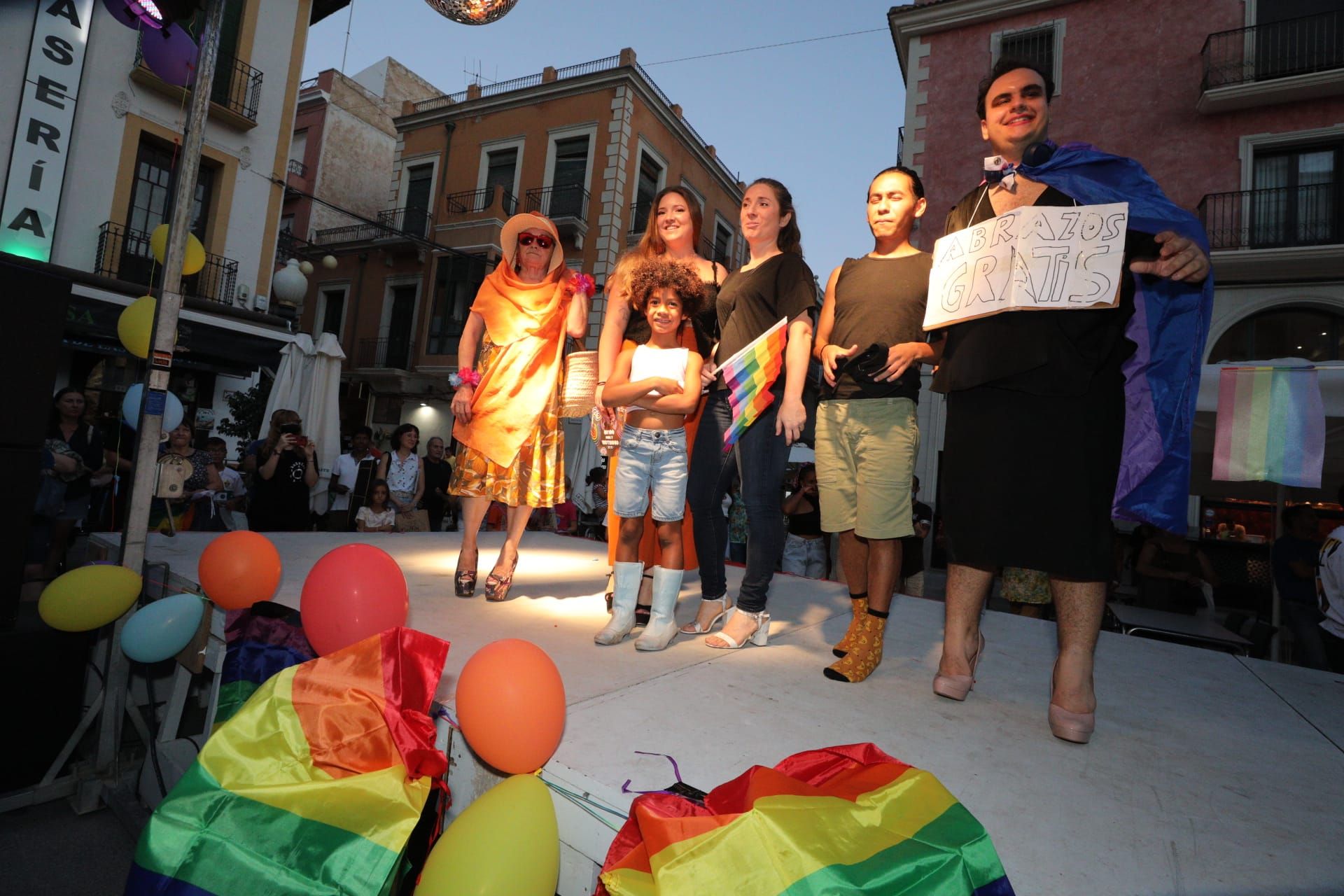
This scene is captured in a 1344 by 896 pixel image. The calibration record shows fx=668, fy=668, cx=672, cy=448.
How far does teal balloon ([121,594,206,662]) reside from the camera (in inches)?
88.4

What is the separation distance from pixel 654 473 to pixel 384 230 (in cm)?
1619

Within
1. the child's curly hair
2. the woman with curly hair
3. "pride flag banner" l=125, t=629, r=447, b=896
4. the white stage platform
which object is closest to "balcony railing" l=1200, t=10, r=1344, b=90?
the white stage platform

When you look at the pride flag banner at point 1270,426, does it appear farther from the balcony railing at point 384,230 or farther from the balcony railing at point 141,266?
the balcony railing at point 384,230

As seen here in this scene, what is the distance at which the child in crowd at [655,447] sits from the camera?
2.28 metres

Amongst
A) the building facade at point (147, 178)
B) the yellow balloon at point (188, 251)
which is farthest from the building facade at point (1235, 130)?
the building facade at point (147, 178)

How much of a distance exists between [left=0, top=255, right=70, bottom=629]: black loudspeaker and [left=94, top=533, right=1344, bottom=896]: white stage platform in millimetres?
580

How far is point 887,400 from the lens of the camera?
7.07 feet

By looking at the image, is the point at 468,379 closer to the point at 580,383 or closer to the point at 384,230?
the point at 580,383

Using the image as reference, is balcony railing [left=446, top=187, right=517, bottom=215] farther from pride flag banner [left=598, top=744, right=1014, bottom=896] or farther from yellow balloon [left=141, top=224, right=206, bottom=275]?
pride flag banner [left=598, top=744, right=1014, bottom=896]

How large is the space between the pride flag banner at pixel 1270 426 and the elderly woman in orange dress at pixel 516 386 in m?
3.82

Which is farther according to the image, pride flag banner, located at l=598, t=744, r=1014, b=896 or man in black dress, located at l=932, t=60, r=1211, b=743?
man in black dress, located at l=932, t=60, r=1211, b=743

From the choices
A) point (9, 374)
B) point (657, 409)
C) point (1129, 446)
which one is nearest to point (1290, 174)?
point (1129, 446)

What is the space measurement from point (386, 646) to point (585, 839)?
0.58 meters

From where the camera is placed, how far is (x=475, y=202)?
624 inches
